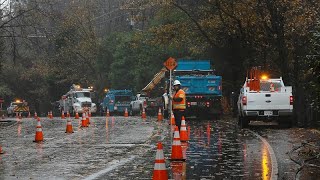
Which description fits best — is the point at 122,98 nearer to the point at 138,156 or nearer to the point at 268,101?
the point at 268,101

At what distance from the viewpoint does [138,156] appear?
1675 centimetres

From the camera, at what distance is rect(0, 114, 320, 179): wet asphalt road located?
1336 centimetres

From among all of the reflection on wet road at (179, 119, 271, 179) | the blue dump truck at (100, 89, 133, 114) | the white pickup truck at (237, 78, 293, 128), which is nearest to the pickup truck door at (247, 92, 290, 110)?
the white pickup truck at (237, 78, 293, 128)

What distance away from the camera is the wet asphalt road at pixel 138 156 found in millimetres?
13359

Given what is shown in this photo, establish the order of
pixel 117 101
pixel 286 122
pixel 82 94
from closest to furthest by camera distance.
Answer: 1. pixel 286 122
2. pixel 117 101
3. pixel 82 94

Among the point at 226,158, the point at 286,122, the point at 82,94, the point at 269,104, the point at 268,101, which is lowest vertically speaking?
the point at 226,158

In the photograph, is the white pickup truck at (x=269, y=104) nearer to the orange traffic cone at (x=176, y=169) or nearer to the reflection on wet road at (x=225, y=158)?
the reflection on wet road at (x=225, y=158)

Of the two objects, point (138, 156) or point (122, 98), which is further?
point (122, 98)

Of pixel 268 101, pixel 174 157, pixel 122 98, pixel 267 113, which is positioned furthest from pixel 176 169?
pixel 122 98

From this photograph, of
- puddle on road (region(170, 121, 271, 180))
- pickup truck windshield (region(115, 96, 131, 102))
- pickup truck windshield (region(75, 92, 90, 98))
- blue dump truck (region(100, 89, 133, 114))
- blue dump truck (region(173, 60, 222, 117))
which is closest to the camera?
puddle on road (region(170, 121, 271, 180))

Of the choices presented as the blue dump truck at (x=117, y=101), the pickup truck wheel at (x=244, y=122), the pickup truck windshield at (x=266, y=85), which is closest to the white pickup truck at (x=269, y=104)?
the pickup truck wheel at (x=244, y=122)

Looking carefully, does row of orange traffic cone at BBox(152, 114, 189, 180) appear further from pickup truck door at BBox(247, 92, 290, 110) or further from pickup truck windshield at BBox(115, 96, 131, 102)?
pickup truck windshield at BBox(115, 96, 131, 102)

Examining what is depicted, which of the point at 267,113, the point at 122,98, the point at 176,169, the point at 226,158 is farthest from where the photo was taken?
the point at 122,98

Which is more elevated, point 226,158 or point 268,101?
point 268,101
